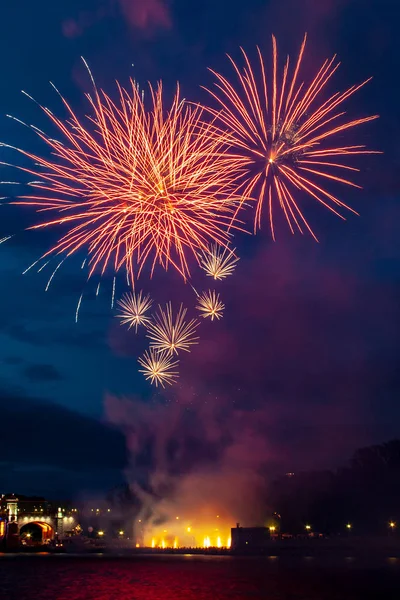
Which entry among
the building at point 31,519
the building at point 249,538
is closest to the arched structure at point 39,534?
the building at point 31,519

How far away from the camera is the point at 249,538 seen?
144750 millimetres

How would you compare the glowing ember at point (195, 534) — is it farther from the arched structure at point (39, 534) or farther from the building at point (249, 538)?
the arched structure at point (39, 534)

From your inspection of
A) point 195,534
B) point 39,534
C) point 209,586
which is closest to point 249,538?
point 195,534

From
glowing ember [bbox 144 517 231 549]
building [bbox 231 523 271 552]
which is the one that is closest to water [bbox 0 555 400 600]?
building [bbox 231 523 271 552]

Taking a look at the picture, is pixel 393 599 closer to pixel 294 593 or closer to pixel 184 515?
pixel 294 593

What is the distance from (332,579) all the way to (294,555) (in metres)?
68.8

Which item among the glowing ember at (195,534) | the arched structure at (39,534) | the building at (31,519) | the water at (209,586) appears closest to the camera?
the water at (209,586)

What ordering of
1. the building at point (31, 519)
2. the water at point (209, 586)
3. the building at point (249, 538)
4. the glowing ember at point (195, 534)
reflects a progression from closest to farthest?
the water at point (209, 586), the building at point (249, 538), the glowing ember at point (195, 534), the building at point (31, 519)

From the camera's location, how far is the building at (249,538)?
142875 millimetres

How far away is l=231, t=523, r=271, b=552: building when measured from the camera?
143 m

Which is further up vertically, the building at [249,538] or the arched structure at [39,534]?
the arched structure at [39,534]

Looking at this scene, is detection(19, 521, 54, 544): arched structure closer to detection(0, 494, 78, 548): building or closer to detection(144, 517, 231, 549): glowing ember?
detection(0, 494, 78, 548): building

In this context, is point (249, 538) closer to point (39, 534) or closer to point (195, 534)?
point (195, 534)

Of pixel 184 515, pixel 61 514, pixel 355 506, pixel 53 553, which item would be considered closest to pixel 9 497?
pixel 61 514
